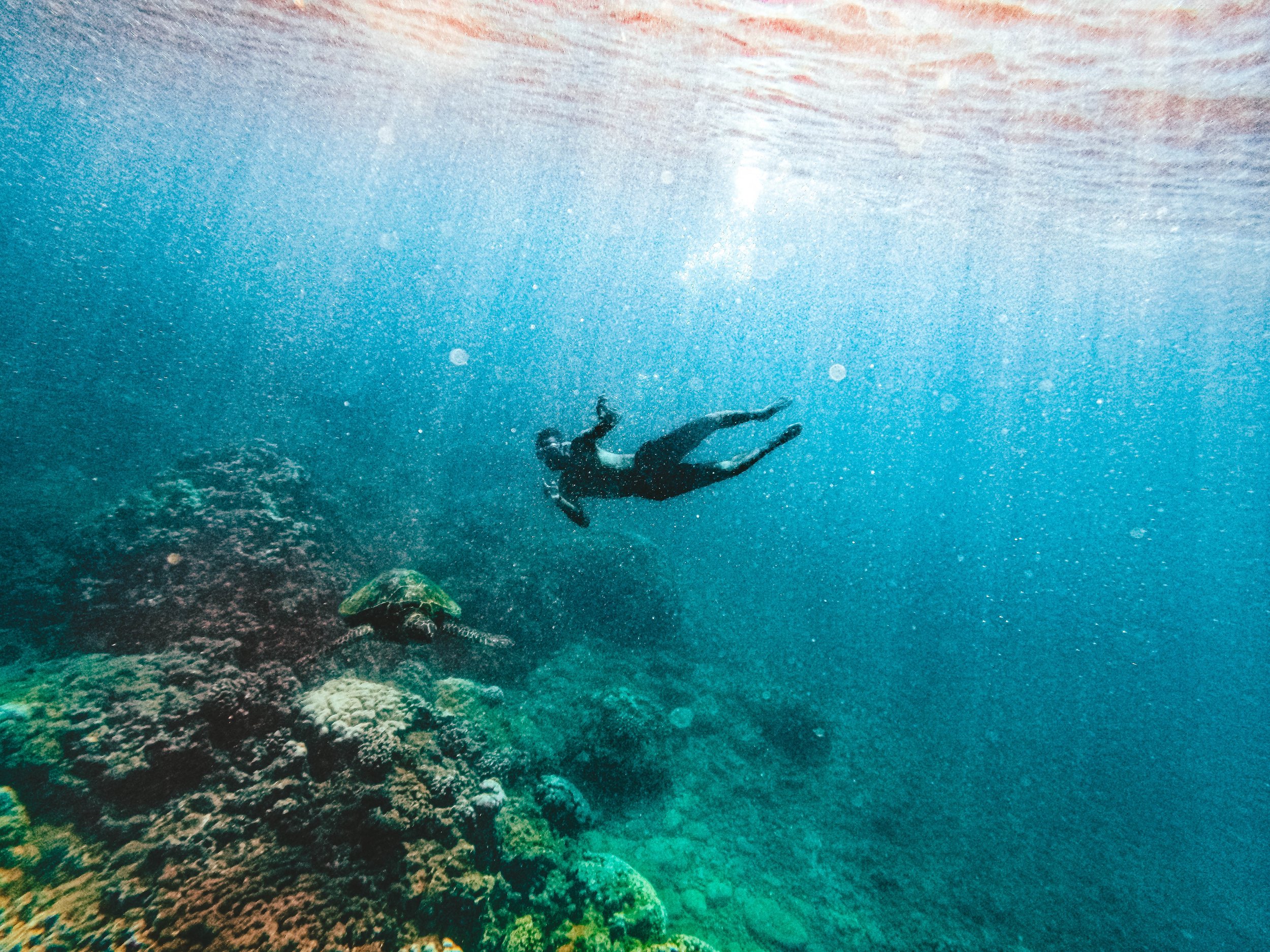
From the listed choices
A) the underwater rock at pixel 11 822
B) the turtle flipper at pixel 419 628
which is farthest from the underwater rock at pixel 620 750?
the underwater rock at pixel 11 822

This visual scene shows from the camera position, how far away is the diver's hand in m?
3.93

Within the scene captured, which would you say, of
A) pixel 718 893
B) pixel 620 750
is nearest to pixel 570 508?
pixel 620 750

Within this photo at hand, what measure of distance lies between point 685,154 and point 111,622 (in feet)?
55.8

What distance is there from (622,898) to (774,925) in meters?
3.21

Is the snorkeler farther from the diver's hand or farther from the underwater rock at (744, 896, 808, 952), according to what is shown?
the underwater rock at (744, 896, 808, 952)

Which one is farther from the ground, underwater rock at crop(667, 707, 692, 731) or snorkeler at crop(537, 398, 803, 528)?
snorkeler at crop(537, 398, 803, 528)

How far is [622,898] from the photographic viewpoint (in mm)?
3979

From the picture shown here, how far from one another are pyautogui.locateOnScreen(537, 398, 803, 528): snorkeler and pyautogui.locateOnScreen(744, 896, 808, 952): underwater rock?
221 inches

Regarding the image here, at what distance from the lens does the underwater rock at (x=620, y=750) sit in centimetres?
685

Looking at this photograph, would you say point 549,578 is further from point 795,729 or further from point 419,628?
point 795,729

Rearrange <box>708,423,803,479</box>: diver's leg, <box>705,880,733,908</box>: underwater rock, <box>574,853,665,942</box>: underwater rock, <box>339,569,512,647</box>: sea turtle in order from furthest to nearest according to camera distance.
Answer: <box>705,880,733,908</box>: underwater rock, <box>339,569,512,647</box>: sea turtle, <box>708,423,803,479</box>: diver's leg, <box>574,853,665,942</box>: underwater rock

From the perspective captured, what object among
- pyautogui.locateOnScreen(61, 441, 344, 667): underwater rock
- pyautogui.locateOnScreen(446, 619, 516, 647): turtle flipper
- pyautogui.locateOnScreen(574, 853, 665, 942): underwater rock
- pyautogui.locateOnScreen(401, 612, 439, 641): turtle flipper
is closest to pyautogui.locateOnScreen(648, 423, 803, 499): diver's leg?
pyautogui.locateOnScreen(446, 619, 516, 647): turtle flipper

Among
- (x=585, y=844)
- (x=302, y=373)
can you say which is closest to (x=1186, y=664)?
(x=585, y=844)

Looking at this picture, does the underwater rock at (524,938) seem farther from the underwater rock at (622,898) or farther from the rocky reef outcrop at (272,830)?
the underwater rock at (622,898)
